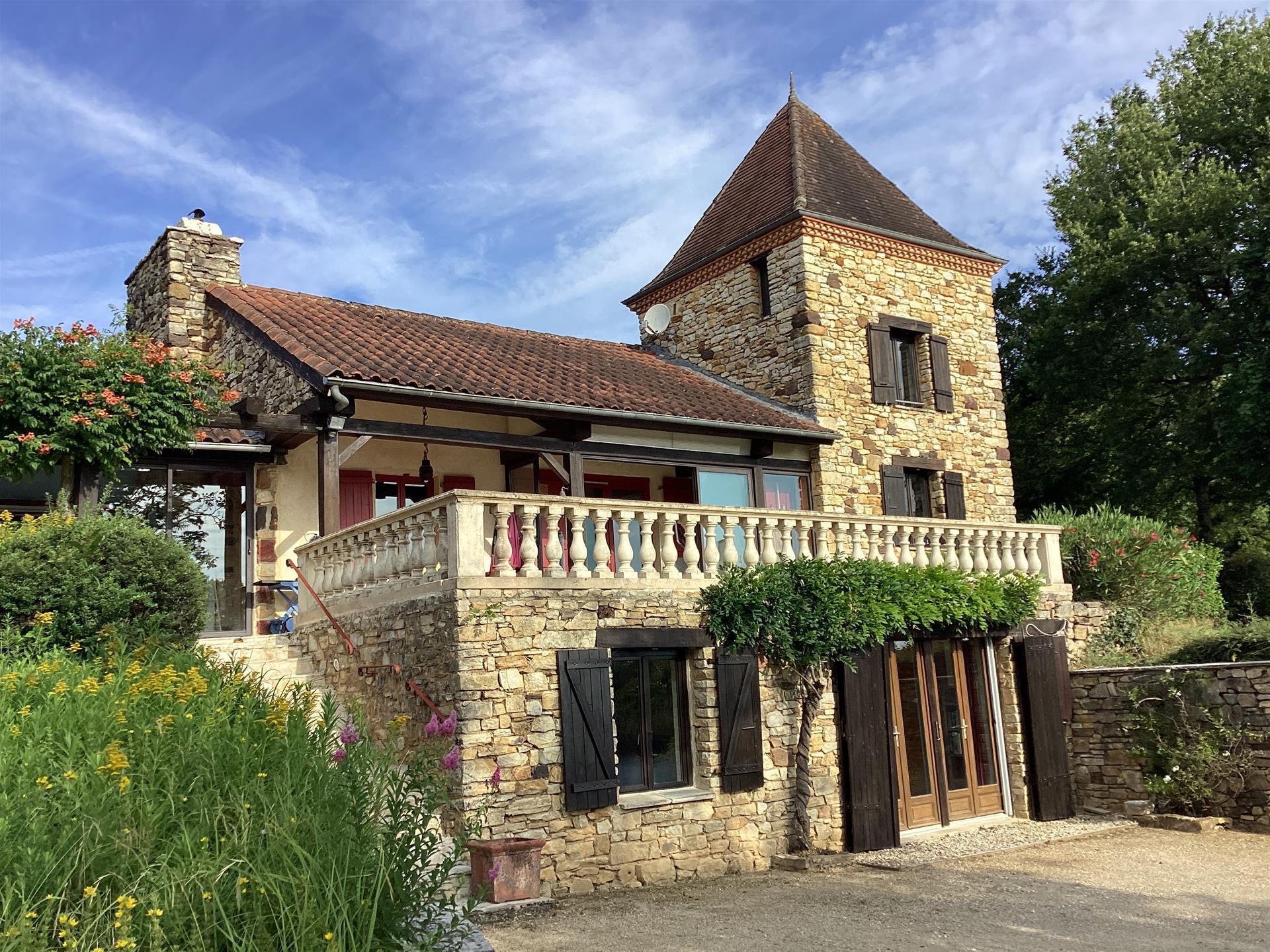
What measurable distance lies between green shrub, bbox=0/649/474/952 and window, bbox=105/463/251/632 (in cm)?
615

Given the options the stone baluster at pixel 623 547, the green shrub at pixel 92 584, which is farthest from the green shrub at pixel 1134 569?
the green shrub at pixel 92 584

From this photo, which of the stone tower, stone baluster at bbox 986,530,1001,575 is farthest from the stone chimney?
stone baluster at bbox 986,530,1001,575

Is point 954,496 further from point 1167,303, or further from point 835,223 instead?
point 1167,303

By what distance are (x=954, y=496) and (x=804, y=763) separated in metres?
7.00

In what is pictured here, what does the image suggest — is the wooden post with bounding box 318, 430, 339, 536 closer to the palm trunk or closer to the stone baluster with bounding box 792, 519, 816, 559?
the stone baluster with bounding box 792, 519, 816, 559

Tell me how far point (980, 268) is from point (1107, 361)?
20.7 feet

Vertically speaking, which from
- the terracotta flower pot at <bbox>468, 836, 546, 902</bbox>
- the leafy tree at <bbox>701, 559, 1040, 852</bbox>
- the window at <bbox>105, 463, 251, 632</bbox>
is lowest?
the terracotta flower pot at <bbox>468, 836, 546, 902</bbox>

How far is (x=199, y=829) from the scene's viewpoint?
4.18m

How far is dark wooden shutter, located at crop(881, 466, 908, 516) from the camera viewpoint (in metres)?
15.0

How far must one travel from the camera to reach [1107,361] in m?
21.7

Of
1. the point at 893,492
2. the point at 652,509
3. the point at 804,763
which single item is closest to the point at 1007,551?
the point at 893,492

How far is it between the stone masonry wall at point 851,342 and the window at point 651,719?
5.52m

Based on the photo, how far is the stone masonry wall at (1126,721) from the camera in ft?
34.9

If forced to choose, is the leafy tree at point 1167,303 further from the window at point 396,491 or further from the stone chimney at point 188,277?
the stone chimney at point 188,277
